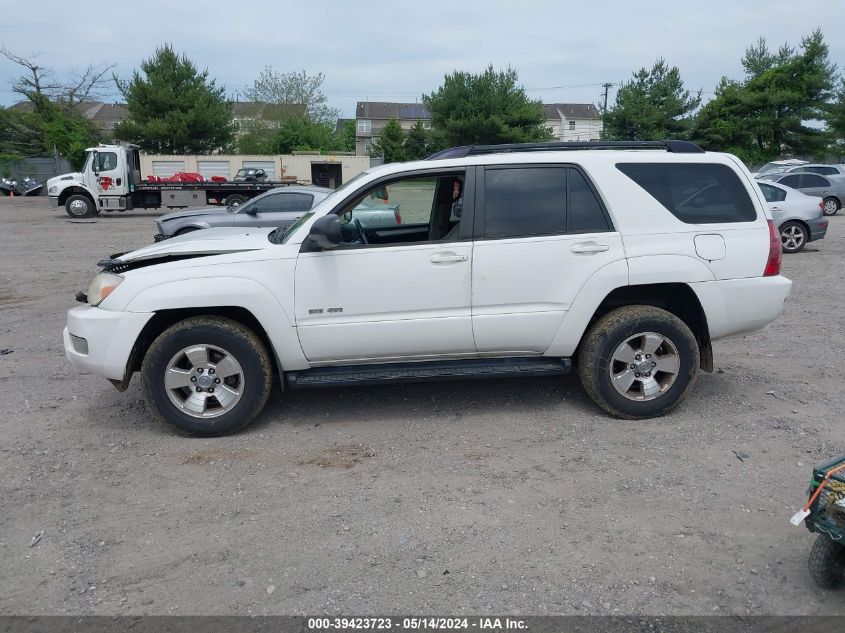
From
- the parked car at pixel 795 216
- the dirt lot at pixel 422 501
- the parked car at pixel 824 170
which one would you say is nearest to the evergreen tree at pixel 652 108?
the parked car at pixel 824 170

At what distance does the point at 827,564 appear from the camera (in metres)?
3.02

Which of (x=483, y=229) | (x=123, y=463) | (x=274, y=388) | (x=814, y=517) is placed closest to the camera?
(x=814, y=517)

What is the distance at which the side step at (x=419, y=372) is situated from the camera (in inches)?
193

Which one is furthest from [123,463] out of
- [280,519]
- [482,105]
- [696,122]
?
[696,122]

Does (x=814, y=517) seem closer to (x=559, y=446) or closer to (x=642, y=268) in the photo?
(x=559, y=446)

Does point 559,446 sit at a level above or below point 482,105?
below

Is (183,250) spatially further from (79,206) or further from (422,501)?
(79,206)

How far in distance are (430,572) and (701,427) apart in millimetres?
2587

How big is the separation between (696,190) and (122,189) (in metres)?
24.4

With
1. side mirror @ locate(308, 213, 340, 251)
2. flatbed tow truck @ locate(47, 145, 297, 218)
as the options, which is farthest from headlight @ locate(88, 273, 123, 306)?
flatbed tow truck @ locate(47, 145, 297, 218)

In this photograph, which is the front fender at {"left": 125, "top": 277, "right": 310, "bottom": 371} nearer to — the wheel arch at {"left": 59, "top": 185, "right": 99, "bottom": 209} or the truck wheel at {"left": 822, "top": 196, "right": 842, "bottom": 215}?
the wheel arch at {"left": 59, "top": 185, "right": 99, "bottom": 209}

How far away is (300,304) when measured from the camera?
479 centimetres

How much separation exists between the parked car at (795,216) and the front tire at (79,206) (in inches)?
885

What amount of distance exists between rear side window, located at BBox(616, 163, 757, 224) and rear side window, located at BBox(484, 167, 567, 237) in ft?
1.68
